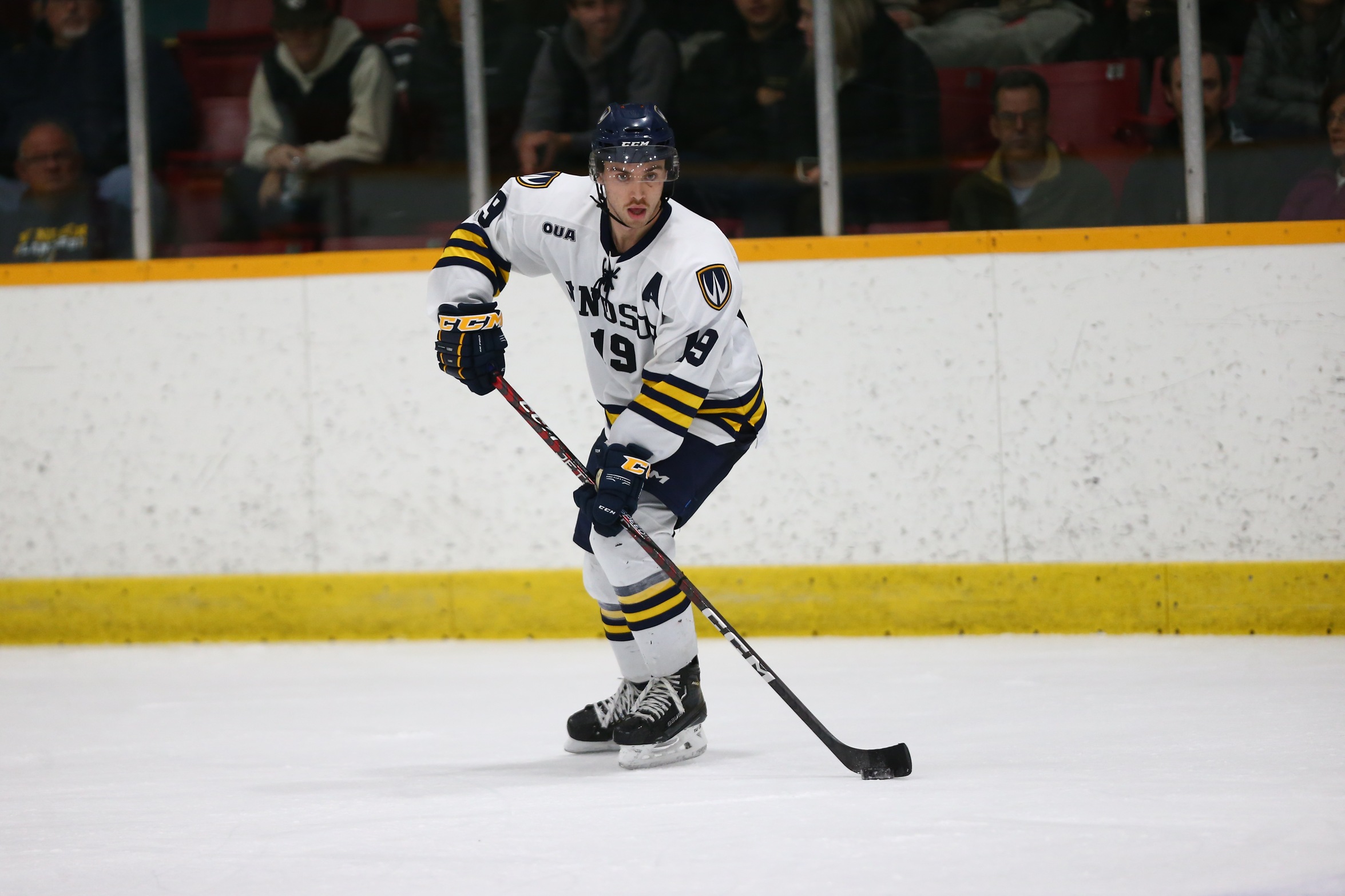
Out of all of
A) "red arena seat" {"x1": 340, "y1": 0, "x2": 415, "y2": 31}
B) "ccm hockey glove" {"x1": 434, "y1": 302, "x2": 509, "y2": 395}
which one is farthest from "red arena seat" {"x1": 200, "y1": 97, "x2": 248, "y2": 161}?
"ccm hockey glove" {"x1": 434, "y1": 302, "x2": 509, "y2": 395}

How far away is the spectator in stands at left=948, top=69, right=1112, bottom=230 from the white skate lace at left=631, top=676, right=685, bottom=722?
1674 mm

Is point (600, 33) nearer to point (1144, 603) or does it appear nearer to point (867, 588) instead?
point (867, 588)

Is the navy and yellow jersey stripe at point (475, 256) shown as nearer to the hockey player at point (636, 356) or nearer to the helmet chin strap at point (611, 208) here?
the hockey player at point (636, 356)

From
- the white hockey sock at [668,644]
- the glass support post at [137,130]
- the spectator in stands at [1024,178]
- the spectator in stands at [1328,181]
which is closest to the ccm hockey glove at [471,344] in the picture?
the white hockey sock at [668,644]

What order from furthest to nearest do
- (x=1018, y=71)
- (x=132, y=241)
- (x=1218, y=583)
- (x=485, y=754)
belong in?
(x=132, y=241), (x=1018, y=71), (x=1218, y=583), (x=485, y=754)

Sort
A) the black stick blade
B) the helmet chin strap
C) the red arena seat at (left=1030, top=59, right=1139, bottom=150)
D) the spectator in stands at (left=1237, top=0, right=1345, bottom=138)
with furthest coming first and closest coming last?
the red arena seat at (left=1030, top=59, right=1139, bottom=150), the spectator in stands at (left=1237, top=0, right=1345, bottom=138), the helmet chin strap, the black stick blade

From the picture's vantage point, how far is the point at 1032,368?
3.62m

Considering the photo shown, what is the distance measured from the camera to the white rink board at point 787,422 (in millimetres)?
3531

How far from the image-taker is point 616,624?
8.79 ft

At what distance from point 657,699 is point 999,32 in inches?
83.2

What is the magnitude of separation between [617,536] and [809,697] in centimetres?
77

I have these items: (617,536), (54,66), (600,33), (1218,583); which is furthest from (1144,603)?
(54,66)

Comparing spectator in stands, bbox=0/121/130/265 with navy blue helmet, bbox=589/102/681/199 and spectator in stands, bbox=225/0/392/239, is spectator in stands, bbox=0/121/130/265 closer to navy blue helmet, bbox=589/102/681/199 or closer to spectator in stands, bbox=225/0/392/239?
spectator in stands, bbox=225/0/392/239

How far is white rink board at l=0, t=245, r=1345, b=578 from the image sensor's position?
3531 millimetres
